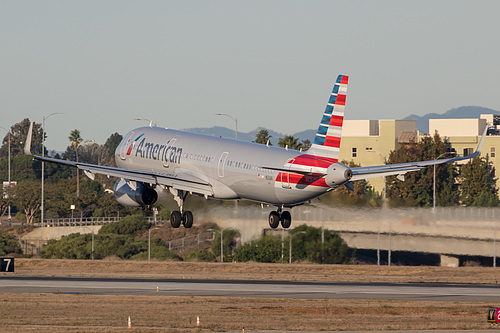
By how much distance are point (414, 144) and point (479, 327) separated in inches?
4684

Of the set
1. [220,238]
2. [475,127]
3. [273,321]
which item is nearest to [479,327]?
[273,321]

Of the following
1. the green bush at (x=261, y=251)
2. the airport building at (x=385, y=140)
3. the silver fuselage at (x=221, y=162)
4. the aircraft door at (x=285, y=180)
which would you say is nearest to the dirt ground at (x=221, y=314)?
the silver fuselage at (x=221, y=162)

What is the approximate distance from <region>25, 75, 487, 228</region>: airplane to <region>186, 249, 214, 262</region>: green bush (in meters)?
31.3

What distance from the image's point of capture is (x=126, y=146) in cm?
6912

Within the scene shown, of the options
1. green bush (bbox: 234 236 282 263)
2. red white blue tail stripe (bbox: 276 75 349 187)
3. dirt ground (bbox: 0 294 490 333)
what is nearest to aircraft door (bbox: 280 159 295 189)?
red white blue tail stripe (bbox: 276 75 349 187)

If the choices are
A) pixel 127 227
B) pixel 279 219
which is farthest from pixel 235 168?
pixel 127 227

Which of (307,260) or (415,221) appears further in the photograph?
(307,260)

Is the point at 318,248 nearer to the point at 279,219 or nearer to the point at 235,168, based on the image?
the point at 279,219

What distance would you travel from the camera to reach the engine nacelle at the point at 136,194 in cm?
6331

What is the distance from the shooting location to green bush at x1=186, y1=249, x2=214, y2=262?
325 feet

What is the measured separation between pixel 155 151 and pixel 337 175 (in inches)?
708

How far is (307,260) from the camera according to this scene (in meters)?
89.9

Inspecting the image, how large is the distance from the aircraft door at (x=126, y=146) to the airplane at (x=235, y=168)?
0.25ft

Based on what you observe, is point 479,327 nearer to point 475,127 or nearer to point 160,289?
point 160,289
